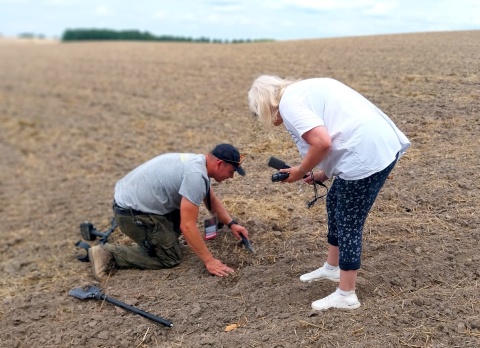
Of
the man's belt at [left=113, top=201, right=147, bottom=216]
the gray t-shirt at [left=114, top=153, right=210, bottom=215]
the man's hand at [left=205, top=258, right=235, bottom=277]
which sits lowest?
the man's hand at [left=205, top=258, right=235, bottom=277]

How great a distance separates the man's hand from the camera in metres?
4.11

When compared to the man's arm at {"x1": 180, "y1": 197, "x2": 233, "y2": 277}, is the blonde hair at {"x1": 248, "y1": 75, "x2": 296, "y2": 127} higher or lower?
higher

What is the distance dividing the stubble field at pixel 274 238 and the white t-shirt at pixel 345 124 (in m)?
1.06

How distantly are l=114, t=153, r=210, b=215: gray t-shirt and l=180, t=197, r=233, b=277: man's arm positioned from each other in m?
0.07

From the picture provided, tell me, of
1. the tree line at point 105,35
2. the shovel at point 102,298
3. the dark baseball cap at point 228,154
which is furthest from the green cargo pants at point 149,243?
the tree line at point 105,35

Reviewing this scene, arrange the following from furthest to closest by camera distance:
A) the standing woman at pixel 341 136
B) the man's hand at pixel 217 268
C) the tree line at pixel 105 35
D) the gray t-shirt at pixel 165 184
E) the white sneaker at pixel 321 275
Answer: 1. the tree line at pixel 105 35
2. the man's hand at pixel 217 268
3. the gray t-shirt at pixel 165 184
4. the white sneaker at pixel 321 275
5. the standing woman at pixel 341 136

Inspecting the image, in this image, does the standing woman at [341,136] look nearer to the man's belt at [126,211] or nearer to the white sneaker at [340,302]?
the white sneaker at [340,302]

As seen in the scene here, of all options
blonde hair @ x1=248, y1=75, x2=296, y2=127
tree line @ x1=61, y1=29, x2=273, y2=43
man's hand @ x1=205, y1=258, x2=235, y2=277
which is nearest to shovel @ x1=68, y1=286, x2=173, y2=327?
man's hand @ x1=205, y1=258, x2=235, y2=277

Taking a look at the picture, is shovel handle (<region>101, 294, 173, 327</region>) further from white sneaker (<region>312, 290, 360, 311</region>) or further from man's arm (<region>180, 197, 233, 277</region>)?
white sneaker (<region>312, 290, 360, 311</region>)

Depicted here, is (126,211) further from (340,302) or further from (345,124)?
(345,124)

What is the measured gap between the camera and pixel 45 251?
6262 mm

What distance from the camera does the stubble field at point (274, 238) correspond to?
3.29 meters

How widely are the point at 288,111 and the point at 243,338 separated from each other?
1537 millimetres

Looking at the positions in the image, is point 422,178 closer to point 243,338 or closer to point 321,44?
point 243,338
